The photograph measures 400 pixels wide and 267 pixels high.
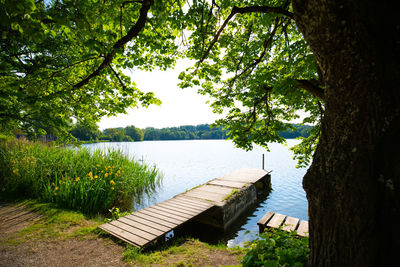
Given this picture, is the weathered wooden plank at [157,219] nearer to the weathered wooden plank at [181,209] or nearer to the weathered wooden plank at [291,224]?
the weathered wooden plank at [181,209]

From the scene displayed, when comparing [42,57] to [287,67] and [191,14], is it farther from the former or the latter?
[287,67]

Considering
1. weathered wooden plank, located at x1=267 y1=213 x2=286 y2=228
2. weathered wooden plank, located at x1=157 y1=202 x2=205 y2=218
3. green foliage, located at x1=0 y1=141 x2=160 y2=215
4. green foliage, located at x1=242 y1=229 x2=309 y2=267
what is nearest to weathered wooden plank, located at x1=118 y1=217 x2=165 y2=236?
weathered wooden plank, located at x1=157 y1=202 x2=205 y2=218

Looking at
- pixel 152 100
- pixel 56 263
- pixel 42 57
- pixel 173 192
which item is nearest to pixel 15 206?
pixel 56 263

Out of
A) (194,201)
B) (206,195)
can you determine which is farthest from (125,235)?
(206,195)

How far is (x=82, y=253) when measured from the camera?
3.78 metres

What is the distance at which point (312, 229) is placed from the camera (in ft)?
6.98

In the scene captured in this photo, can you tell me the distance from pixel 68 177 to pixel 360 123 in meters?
7.98

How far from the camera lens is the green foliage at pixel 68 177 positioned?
19.9 ft

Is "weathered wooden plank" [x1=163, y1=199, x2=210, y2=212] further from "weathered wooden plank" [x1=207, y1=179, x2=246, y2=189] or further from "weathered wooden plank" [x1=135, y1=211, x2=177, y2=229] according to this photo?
"weathered wooden plank" [x1=207, y1=179, x2=246, y2=189]

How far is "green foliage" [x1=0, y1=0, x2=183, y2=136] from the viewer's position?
2.48 metres

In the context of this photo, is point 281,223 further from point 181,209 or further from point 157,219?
point 157,219

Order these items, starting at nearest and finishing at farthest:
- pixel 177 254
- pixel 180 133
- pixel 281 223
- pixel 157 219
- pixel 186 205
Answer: pixel 177 254 < pixel 281 223 < pixel 157 219 < pixel 186 205 < pixel 180 133

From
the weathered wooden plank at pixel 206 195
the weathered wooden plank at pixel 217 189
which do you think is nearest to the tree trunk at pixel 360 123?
the weathered wooden plank at pixel 206 195

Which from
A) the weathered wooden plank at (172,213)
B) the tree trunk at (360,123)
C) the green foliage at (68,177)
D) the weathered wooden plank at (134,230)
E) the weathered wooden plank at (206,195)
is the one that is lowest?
the weathered wooden plank at (206,195)
